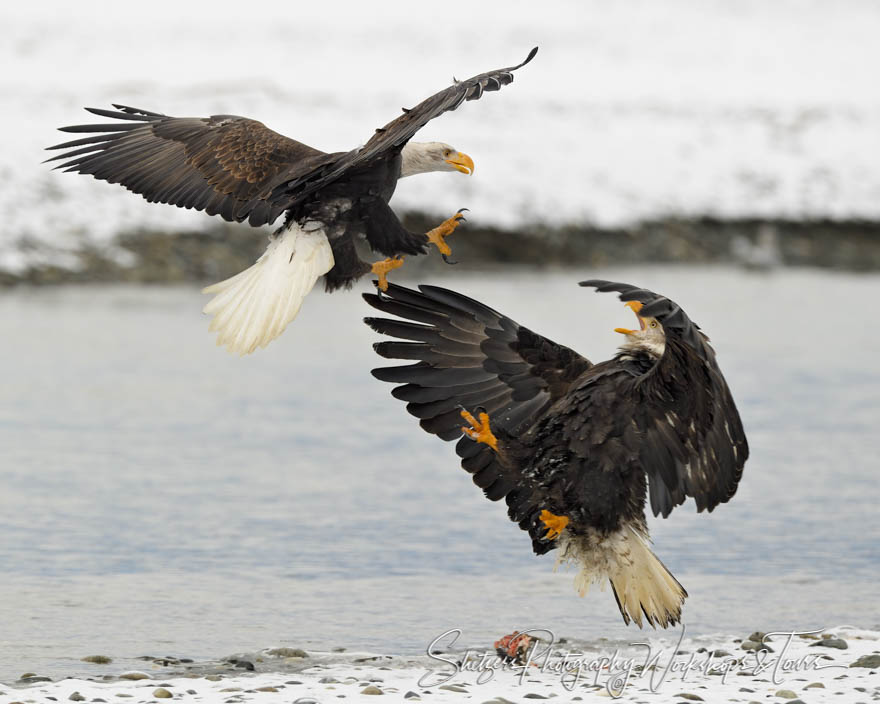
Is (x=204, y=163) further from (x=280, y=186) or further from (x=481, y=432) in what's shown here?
(x=481, y=432)

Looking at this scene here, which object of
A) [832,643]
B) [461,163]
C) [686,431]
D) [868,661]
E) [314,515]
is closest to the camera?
[686,431]

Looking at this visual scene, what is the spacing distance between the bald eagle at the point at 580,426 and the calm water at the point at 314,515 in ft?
2.10

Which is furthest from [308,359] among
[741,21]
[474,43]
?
[741,21]

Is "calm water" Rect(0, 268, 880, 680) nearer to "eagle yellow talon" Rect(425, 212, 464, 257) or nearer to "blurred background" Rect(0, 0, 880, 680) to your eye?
"blurred background" Rect(0, 0, 880, 680)

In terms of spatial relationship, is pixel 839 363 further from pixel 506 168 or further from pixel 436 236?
pixel 506 168

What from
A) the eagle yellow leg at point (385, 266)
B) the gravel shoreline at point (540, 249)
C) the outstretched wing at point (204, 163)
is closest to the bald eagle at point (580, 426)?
the eagle yellow leg at point (385, 266)

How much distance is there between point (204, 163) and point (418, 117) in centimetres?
137

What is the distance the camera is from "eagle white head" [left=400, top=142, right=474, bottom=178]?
6.32 meters

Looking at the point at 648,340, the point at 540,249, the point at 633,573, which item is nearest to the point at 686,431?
the point at 648,340

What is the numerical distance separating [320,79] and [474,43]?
25.0 feet

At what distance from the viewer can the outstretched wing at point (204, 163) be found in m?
6.01

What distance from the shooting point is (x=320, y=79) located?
31094mm

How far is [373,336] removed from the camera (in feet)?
46.6

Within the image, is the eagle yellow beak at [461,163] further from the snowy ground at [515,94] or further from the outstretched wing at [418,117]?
the snowy ground at [515,94]
